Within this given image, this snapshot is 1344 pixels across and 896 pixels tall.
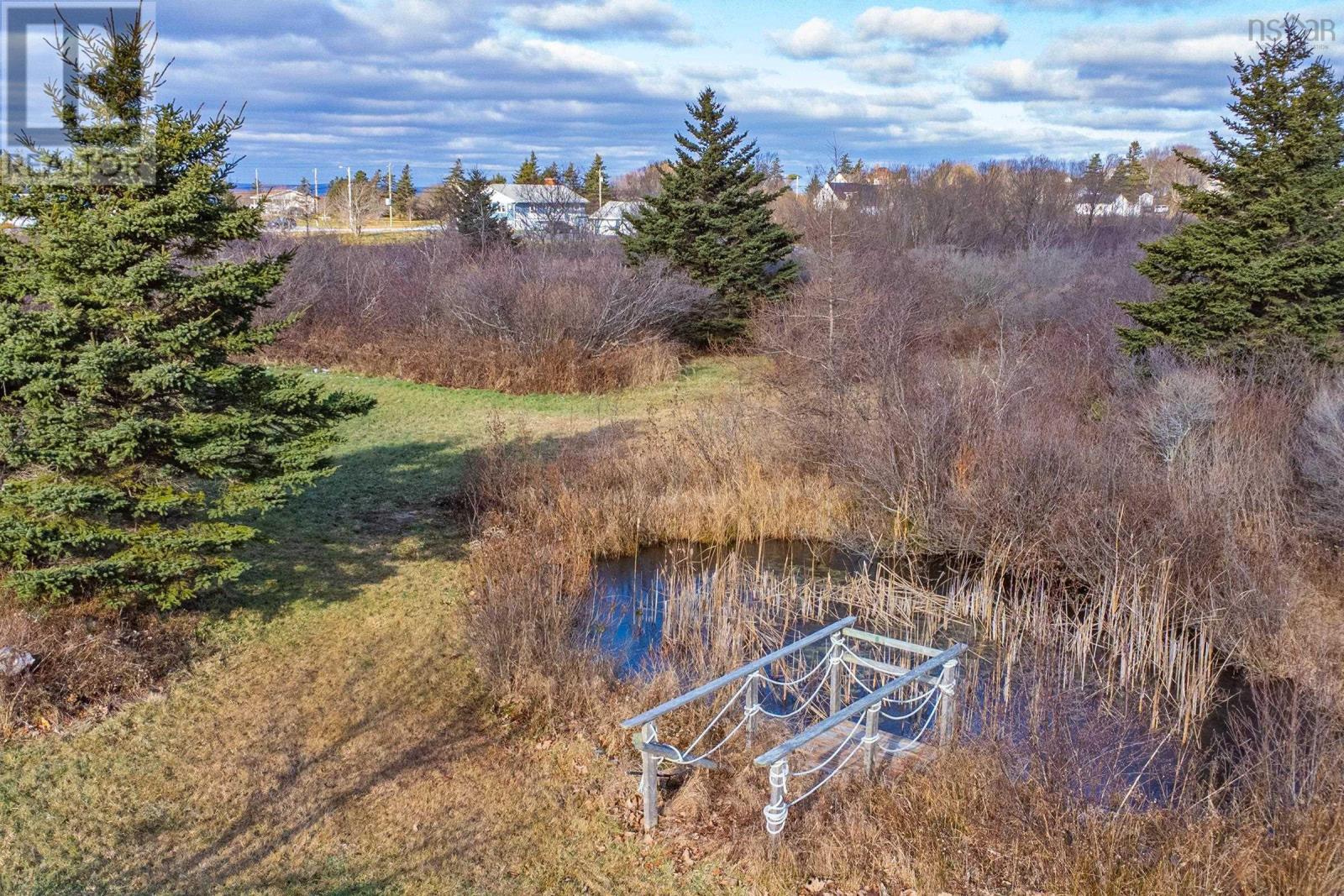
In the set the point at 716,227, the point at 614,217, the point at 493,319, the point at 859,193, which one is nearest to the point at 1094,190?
the point at 859,193

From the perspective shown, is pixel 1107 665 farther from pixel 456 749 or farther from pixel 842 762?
pixel 456 749

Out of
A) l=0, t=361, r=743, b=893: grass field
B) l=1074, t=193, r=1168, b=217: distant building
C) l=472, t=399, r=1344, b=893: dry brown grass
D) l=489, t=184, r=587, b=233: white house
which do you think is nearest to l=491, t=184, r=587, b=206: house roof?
l=489, t=184, r=587, b=233: white house

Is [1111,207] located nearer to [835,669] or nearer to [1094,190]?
[1094,190]

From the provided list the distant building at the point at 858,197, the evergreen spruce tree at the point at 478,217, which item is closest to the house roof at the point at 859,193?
the distant building at the point at 858,197

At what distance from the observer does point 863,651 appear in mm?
9297

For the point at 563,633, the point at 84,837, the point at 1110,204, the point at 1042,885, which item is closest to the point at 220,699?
the point at 84,837

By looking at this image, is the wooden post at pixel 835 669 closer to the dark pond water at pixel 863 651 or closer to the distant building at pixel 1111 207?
the dark pond water at pixel 863 651

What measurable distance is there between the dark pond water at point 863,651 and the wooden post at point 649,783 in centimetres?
201

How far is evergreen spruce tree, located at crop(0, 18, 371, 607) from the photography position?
755 centimetres

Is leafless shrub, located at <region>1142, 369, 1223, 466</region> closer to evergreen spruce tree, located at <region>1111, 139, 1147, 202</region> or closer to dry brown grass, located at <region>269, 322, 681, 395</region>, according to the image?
dry brown grass, located at <region>269, 322, 681, 395</region>

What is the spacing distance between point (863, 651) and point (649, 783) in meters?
3.59

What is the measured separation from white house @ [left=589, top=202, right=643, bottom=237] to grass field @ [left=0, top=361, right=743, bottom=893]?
771 inches

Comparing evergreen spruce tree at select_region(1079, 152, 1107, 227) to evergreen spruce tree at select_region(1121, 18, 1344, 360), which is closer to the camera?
evergreen spruce tree at select_region(1121, 18, 1344, 360)

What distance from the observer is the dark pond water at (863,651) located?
627cm
